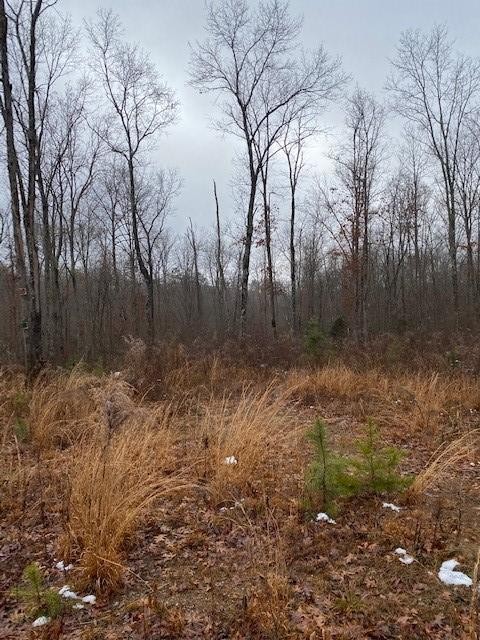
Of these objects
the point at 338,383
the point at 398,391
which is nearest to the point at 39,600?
the point at 398,391

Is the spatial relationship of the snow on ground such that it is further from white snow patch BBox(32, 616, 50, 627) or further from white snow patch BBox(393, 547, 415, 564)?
white snow patch BBox(32, 616, 50, 627)

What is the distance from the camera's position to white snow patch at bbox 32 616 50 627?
2.37 meters

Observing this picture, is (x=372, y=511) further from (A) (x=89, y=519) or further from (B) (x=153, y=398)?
(B) (x=153, y=398)

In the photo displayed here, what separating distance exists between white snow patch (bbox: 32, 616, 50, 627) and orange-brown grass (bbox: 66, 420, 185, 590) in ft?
1.10

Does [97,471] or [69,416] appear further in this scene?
[69,416]

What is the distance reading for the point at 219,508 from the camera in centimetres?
375

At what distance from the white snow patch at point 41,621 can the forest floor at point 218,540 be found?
0.04 ft

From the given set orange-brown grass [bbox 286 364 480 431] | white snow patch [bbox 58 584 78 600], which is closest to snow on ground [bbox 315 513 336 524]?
white snow patch [bbox 58 584 78 600]

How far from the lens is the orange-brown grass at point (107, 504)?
9.14 feet

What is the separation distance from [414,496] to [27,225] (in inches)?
415

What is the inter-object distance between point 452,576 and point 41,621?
2338 millimetres

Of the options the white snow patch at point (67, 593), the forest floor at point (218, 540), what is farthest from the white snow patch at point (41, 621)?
the white snow patch at point (67, 593)

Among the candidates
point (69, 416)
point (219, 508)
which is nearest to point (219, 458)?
point (219, 508)

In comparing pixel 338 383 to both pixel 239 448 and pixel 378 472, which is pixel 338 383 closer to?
pixel 239 448
